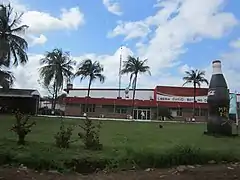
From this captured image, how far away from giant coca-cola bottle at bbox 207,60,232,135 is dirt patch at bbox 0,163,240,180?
37.8 feet

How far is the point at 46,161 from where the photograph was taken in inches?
382

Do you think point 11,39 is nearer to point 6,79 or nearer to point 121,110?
point 6,79

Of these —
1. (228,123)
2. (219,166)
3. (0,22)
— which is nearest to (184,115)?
(0,22)

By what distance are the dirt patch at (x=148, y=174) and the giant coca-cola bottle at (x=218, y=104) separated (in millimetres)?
11512

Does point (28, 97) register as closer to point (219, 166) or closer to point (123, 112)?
point (123, 112)

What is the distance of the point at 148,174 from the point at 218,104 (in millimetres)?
12986

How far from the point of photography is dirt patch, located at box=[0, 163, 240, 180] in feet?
28.5

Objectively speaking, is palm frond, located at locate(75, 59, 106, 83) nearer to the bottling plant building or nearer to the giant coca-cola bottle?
the bottling plant building

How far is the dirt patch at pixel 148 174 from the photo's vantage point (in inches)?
342

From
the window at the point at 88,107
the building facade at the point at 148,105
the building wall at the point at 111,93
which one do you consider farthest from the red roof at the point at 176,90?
the window at the point at 88,107

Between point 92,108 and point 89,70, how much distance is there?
10102 millimetres

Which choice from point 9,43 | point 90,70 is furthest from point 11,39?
point 90,70

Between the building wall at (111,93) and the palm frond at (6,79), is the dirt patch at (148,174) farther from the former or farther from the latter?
the building wall at (111,93)

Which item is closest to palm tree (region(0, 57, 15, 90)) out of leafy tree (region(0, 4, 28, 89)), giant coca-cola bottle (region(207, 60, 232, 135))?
leafy tree (region(0, 4, 28, 89))
